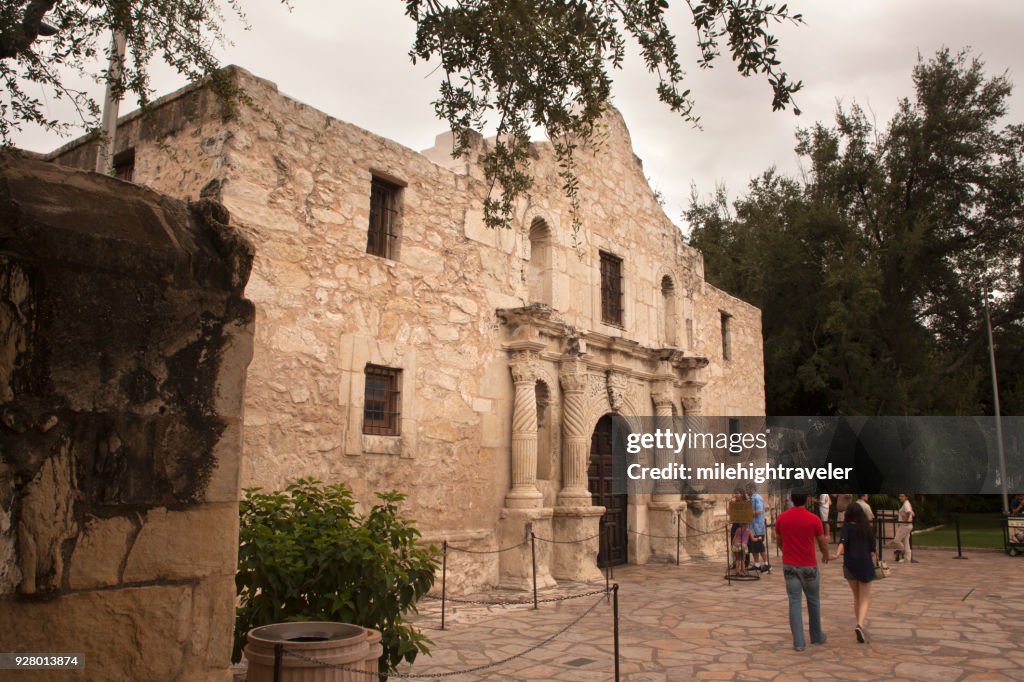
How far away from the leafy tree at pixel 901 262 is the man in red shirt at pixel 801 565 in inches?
663

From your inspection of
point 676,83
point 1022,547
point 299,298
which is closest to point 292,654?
point 676,83

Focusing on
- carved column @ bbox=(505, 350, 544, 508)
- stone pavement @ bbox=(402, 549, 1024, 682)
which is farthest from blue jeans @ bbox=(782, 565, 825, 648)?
carved column @ bbox=(505, 350, 544, 508)

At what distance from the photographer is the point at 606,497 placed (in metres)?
13.2

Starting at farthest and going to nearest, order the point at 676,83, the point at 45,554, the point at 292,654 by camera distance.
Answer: the point at 676,83
the point at 292,654
the point at 45,554

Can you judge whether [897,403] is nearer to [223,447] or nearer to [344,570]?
[344,570]

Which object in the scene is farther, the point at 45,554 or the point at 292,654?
the point at 292,654

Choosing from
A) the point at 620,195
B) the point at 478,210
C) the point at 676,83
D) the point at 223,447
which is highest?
the point at 620,195

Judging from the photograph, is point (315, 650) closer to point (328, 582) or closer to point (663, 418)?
point (328, 582)

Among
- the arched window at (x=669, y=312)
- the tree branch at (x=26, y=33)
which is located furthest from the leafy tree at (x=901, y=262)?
the tree branch at (x=26, y=33)

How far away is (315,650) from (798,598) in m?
4.89

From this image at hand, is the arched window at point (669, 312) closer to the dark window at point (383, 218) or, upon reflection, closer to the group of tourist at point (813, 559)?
the dark window at point (383, 218)

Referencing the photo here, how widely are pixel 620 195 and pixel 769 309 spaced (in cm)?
1351

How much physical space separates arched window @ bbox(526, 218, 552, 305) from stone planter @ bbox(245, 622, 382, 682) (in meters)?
8.15

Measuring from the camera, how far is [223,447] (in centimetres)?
267
